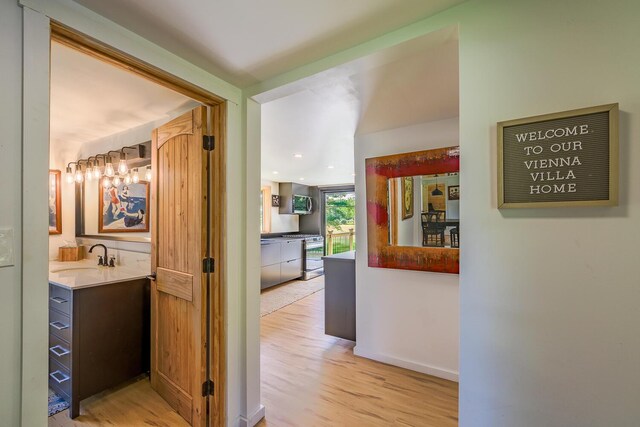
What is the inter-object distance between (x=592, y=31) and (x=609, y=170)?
1.51ft

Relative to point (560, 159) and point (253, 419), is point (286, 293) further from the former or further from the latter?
point (560, 159)

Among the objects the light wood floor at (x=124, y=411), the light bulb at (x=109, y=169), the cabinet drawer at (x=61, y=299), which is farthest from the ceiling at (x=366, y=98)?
the light wood floor at (x=124, y=411)

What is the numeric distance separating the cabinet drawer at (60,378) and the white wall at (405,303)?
2321 mm

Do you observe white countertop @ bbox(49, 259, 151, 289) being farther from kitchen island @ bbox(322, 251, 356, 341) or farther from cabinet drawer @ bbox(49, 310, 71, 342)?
kitchen island @ bbox(322, 251, 356, 341)

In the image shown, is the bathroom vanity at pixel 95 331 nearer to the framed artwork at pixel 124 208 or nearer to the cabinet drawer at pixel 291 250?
the framed artwork at pixel 124 208

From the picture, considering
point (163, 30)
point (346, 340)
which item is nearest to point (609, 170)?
point (163, 30)

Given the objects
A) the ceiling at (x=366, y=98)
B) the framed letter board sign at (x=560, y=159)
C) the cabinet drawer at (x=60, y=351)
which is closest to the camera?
the framed letter board sign at (x=560, y=159)

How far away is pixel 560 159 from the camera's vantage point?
93 centimetres

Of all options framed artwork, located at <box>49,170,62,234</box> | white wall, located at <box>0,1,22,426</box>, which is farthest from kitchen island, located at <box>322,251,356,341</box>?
framed artwork, located at <box>49,170,62,234</box>

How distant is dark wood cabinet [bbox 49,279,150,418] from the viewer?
6.38 feet

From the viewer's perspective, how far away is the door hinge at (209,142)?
1.80m

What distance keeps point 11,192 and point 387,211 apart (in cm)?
241

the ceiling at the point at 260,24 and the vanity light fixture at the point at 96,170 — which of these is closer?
the ceiling at the point at 260,24

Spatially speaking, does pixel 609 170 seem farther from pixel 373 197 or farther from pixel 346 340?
pixel 346 340
